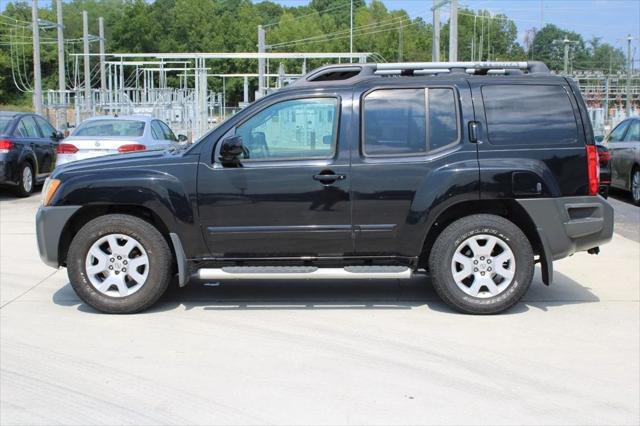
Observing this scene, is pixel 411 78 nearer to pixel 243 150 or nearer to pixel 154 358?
pixel 243 150

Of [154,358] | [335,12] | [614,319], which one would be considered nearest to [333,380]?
[154,358]

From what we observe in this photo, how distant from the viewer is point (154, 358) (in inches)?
222

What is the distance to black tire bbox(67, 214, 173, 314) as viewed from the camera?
6652 mm

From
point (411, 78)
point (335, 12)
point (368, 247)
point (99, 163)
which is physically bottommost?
point (368, 247)

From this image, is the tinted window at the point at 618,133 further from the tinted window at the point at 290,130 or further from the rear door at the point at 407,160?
the tinted window at the point at 290,130

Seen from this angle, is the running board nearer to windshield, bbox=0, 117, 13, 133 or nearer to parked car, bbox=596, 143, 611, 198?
parked car, bbox=596, 143, 611, 198

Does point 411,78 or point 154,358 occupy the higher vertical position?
point 411,78

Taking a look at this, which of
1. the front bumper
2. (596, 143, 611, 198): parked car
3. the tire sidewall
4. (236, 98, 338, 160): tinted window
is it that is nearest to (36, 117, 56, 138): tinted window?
the tire sidewall

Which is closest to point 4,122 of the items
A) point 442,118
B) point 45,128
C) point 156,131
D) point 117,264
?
point 45,128

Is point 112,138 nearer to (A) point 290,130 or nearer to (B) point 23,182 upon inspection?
(B) point 23,182

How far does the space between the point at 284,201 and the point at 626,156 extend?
34.9ft

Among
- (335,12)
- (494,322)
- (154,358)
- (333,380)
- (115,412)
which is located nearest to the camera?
(115,412)

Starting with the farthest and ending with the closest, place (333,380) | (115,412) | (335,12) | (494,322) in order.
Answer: (335,12) < (494,322) < (333,380) < (115,412)

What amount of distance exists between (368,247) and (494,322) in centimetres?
119
